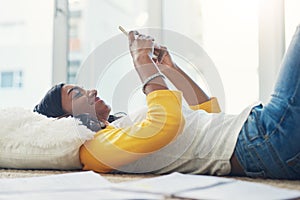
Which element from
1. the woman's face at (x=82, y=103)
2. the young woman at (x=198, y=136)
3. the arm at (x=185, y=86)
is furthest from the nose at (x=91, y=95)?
the arm at (x=185, y=86)

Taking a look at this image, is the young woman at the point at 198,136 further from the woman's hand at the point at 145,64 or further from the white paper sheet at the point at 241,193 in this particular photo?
the white paper sheet at the point at 241,193

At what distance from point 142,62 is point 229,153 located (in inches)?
13.1

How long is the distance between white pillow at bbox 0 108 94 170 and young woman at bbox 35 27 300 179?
0.13 ft

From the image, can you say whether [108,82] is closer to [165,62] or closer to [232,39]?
[165,62]

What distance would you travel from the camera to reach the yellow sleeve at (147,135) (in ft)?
3.69

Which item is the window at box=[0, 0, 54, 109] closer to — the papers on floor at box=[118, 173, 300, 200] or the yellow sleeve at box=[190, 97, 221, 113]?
the yellow sleeve at box=[190, 97, 221, 113]

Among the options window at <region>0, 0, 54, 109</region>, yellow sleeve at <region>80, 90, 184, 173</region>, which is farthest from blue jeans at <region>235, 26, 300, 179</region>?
window at <region>0, 0, 54, 109</region>

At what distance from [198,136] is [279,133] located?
0.22m

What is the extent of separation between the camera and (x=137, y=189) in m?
0.82

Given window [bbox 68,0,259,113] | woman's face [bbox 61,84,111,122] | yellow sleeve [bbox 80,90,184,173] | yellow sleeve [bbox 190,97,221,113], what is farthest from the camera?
window [bbox 68,0,259,113]

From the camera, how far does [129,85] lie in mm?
1504

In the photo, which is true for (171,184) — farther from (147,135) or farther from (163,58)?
(163,58)

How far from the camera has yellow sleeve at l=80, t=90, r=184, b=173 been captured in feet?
3.69

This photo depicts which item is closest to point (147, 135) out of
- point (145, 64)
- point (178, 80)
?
point (145, 64)
